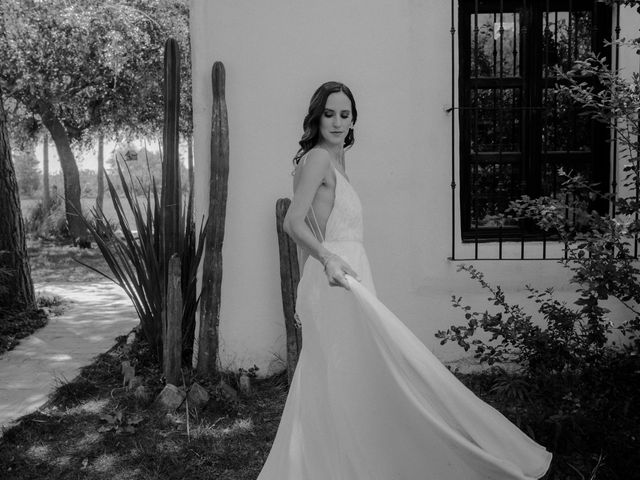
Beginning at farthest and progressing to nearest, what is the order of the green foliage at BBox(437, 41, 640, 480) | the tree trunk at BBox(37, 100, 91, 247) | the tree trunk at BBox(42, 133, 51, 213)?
the tree trunk at BBox(42, 133, 51, 213), the tree trunk at BBox(37, 100, 91, 247), the green foliage at BBox(437, 41, 640, 480)

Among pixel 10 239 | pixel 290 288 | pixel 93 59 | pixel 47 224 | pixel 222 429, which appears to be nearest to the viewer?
pixel 222 429

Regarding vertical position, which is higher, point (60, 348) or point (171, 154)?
point (171, 154)

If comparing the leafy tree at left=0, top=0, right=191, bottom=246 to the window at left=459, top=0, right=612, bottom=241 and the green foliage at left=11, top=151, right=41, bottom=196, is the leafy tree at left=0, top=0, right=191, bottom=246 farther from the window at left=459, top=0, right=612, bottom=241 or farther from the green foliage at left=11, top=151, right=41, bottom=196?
the green foliage at left=11, top=151, right=41, bottom=196

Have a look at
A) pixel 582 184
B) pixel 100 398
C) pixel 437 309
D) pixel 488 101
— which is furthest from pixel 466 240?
pixel 100 398

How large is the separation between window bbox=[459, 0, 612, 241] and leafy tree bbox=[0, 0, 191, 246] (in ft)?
29.0

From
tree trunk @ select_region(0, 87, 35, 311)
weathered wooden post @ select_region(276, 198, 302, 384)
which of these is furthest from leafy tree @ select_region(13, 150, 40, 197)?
weathered wooden post @ select_region(276, 198, 302, 384)

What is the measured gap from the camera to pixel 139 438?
13.0 feet

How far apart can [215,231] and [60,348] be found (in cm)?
248

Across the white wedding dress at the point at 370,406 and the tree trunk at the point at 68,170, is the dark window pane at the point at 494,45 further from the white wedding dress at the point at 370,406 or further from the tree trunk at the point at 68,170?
the tree trunk at the point at 68,170

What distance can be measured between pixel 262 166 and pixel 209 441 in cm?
194

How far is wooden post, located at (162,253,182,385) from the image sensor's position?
15.0 feet

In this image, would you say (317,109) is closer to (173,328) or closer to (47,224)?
(173,328)

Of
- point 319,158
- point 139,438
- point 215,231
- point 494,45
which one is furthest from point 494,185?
point 139,438

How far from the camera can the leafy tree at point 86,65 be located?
43.6ft
